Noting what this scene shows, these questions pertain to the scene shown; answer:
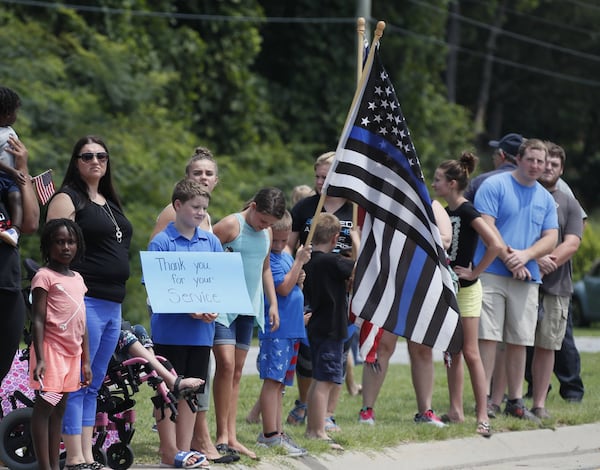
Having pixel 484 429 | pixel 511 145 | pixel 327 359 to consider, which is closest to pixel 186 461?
pixel 327 359

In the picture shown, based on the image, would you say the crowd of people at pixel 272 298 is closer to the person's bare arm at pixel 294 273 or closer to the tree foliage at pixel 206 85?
the person's bare arm at pixel 294 273

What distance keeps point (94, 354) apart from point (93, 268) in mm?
515

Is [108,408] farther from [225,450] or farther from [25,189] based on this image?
[25,189]

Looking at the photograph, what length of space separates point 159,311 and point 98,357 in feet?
1.59

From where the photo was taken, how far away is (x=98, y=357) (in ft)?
24.5

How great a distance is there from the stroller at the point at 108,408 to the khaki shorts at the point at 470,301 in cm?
310

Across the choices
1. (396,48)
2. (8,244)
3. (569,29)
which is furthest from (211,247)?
(569,29)

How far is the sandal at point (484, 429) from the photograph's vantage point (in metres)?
9.82

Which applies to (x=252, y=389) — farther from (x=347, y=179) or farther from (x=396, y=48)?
(x=396, y=48)

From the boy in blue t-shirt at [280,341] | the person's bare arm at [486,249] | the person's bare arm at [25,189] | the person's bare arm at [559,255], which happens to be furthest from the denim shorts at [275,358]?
the person's bare arm at [559,255]

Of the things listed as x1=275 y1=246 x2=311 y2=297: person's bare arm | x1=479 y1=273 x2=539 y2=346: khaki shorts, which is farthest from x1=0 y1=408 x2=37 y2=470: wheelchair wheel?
x1=479 y1=273 x2=539 y2=346: khaki shorts

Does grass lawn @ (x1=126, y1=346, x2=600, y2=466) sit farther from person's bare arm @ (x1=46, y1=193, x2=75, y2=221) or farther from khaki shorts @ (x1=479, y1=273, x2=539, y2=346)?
person's bare arm @ (x1=46, y1=193, x2=75, y2=221)

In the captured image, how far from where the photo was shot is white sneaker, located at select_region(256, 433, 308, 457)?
28.1 feet

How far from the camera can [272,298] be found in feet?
28.9
